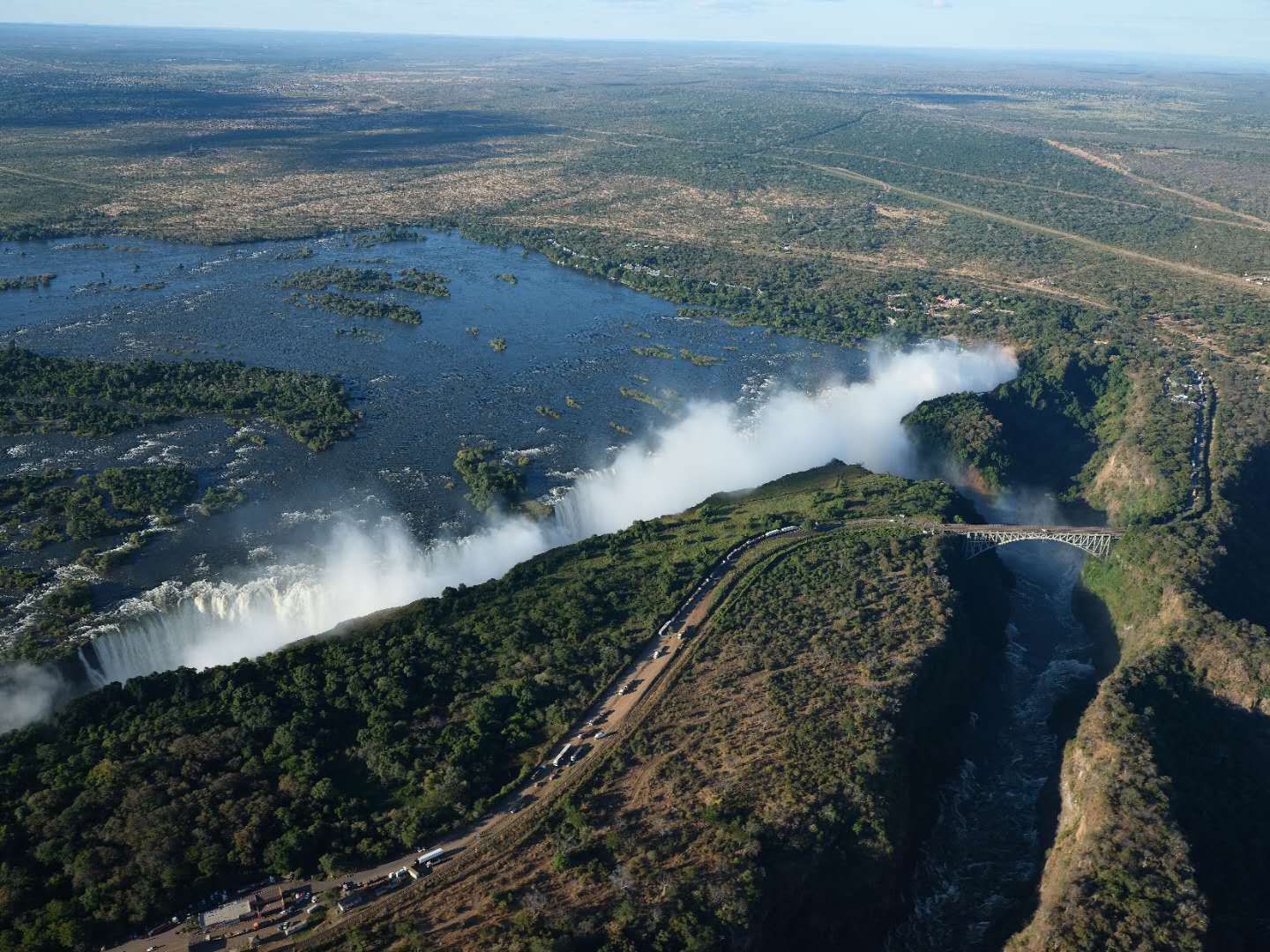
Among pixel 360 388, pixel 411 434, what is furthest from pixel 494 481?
pixel 360 388

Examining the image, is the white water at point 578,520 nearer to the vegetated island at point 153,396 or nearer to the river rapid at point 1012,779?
the river rapid at point 1012,779

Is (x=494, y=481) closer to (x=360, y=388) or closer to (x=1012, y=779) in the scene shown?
(x=360, y=388)

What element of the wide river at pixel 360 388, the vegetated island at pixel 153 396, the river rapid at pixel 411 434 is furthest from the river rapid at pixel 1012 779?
the vegetated island at pixel 153 396

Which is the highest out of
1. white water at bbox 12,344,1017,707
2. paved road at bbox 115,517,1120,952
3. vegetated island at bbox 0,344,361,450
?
vegetated island at bbox 0,344,361,450

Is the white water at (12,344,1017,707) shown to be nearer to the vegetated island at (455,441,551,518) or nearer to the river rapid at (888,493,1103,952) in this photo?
the vegetated island at (455,441,551,518)

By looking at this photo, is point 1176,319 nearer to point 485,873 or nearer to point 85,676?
point 485,873

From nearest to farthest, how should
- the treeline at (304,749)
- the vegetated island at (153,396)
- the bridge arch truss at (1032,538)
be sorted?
the treeline at (304,749) → the bridge arch truss at (1032,538) → the vegetated island at (153,396)

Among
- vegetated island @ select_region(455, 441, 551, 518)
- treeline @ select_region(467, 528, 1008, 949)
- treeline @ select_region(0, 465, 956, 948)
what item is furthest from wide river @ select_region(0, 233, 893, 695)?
treeline @ select_region(467, 528, 1008, 949)
